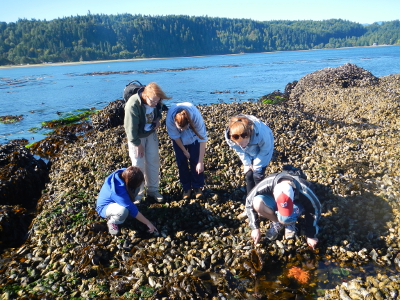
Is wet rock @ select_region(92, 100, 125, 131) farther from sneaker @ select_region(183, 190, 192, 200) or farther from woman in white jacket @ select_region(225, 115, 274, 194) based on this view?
woman in white jacket @ select_region(225, 115, 274, 194)

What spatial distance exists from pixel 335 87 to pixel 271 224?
18008 millimetres

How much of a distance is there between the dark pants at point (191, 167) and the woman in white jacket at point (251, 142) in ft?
3.81

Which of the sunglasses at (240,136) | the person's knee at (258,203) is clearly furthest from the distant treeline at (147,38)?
the person's knee at (258,203)

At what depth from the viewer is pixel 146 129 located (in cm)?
575

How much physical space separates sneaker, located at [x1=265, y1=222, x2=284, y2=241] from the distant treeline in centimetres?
12683

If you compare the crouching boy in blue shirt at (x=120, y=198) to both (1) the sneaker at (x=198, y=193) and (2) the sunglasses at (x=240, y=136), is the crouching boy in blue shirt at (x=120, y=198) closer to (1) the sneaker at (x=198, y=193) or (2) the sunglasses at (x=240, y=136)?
(1) the sneaker at (x=198, y=193)

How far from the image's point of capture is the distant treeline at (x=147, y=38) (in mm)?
120381

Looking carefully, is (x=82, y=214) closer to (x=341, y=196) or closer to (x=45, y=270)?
(x=45, y=270)

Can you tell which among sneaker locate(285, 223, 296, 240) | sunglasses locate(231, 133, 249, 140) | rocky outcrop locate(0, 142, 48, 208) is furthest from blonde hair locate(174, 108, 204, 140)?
rocky outcrop locate(0, 142, 48, 208)

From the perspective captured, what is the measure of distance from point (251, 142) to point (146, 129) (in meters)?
2.09

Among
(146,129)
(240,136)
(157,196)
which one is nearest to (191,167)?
(157,196)

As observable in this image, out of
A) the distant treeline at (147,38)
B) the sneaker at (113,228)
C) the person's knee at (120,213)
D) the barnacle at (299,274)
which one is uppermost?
the distant treeline at (147,38)

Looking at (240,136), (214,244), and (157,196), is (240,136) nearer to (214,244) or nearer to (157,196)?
(214,244)

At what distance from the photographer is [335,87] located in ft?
67.0
